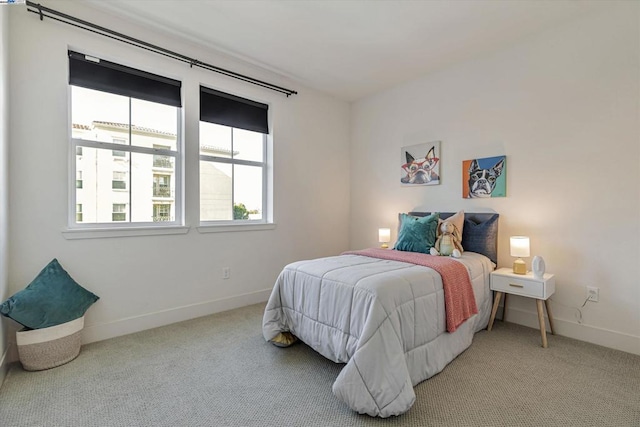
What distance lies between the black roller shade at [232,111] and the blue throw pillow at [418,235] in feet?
6.59

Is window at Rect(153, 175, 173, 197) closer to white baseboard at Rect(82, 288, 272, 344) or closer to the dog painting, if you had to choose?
white baseboard at Rect(82, 288, 272, 344)

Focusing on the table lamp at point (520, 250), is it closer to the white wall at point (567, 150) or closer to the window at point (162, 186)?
the white wall at point (567, 150)

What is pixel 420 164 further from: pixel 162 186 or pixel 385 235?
A: pixel 162 186

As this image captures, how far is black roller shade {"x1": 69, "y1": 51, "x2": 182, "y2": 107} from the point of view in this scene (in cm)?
240

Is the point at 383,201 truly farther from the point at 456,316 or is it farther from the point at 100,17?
the point at 100,17

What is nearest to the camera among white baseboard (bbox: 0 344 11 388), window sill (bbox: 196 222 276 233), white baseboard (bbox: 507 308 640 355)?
white baseboard (bbox: 0 344 11 388)

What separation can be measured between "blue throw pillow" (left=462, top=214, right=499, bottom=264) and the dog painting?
289 millimetres

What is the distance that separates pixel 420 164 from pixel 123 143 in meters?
3.13

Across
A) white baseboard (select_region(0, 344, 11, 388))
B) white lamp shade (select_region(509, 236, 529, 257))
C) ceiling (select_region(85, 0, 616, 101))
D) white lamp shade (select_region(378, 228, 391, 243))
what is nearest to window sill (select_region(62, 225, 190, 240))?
white baseboard (select_region(0, 344, 11, 388))

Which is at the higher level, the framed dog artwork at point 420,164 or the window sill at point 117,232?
the framed dog artwork at point 420,164

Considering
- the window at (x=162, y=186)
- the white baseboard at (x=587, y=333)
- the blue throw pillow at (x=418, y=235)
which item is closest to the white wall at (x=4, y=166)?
the window at (x=162, y=186)

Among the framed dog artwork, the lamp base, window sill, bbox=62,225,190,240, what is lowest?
the lamp base

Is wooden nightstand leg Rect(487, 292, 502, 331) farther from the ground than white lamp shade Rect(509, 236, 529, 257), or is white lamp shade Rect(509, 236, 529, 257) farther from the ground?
white lamp shade Rect(509, 236, 529, 257)

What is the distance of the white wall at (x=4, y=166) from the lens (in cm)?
191
